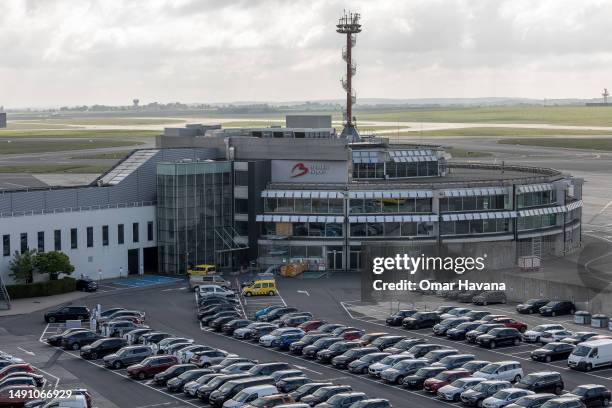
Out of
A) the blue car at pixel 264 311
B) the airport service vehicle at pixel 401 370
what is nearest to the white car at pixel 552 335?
the airport service vehicle at pixel 401 370

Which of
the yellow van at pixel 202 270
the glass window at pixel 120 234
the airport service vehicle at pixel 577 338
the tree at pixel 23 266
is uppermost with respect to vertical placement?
the glass window at pixel 120 234

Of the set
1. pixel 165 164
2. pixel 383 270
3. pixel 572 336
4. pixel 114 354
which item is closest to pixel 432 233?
pixel 383 270

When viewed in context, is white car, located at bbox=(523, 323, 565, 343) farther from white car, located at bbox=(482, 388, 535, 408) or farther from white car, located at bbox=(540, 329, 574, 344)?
white car, located at bbox=(482, 388, 535, 408)

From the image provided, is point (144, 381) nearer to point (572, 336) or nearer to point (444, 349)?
point (444, 349)

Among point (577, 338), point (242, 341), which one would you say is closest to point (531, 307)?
point (577, 338)

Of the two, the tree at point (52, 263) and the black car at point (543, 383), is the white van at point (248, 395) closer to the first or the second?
the black car at point (543, 383)

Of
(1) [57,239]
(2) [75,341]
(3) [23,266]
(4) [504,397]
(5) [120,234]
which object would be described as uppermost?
(1) [57,239]

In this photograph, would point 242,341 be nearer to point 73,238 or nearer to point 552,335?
point 552,335
